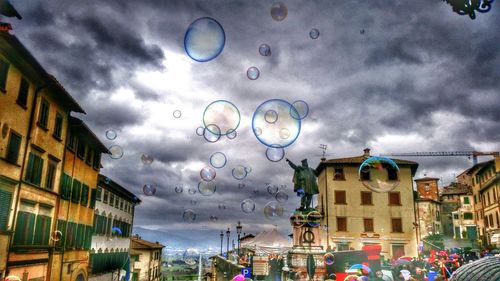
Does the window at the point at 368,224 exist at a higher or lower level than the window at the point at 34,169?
lower

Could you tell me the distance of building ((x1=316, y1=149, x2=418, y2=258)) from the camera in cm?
3912

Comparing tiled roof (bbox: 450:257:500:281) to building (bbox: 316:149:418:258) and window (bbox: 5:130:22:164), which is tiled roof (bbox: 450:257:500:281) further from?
building (bbox: 316:149:418:258)

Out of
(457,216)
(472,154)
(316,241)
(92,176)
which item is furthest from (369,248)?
(472,154)

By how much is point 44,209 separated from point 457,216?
199 feet

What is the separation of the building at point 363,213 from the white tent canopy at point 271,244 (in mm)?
13939

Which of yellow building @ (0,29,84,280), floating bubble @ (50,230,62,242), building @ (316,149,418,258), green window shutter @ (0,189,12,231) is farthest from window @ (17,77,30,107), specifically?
building @ (316,149,418,258)

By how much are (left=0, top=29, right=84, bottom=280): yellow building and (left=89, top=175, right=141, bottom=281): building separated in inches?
376

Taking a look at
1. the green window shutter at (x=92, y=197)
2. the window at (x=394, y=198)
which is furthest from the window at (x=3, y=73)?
the window at (x=394, y=198)

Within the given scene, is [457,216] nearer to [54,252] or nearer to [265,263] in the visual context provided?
[265,263]

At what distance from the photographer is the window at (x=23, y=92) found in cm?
1622

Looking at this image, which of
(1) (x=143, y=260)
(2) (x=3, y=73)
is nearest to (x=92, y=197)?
(2) (x=3, y=73)

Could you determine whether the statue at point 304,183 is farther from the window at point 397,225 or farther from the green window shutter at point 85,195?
the window at point 397,225

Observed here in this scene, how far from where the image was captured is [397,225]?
39.7 meters

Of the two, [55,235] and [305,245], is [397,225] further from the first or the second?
[55,235]
